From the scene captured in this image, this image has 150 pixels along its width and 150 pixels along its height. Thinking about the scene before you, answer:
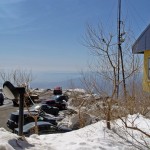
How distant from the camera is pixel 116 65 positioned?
9.77 m

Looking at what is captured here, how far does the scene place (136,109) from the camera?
445 inches

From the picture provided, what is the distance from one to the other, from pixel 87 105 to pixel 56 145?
196 inches

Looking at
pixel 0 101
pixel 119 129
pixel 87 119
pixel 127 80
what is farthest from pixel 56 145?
pixel 0 101

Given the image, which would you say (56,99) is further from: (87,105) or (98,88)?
(98,88)

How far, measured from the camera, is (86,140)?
7.71 meters

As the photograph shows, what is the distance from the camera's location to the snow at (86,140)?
6.79 meters

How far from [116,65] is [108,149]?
3.39m

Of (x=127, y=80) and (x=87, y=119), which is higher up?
(x=127, y=80)

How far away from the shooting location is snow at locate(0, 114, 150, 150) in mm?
6789

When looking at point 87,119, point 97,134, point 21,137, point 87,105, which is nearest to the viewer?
point 21,137

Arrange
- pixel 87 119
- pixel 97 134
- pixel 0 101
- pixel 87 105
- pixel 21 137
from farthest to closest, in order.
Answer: pixel 0 101, pixel 87 119, pixel 87 105, pixel 97 134, pixel 21 137

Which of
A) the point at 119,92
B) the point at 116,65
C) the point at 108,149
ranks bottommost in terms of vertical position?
the point at 108,149

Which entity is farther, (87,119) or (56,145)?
(87,119)

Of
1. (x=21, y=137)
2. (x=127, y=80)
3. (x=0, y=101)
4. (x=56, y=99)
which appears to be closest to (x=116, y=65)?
(x=127, y=80)
